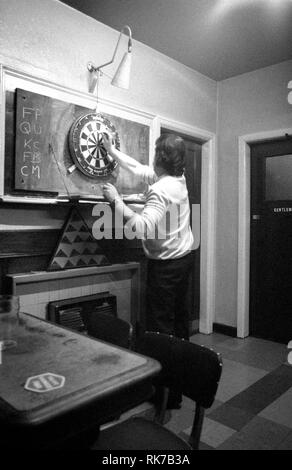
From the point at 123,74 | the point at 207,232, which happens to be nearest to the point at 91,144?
the point at 123,74

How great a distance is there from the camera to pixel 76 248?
2637mm

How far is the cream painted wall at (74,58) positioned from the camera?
2.39m

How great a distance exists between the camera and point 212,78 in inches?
159

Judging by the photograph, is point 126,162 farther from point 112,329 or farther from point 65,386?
point 65,386

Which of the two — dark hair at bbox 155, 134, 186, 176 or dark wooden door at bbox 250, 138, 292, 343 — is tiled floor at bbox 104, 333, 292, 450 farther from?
dark hair at bbox 155, 134, 186, 176

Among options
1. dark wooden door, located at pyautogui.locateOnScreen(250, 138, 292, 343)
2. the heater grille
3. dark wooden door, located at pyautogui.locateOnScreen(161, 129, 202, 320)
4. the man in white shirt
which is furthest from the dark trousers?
dark wooden door, located at pyautogui.locateOnScreen(250, 138, 292, 343)

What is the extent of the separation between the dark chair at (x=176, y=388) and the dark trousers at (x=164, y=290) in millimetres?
845

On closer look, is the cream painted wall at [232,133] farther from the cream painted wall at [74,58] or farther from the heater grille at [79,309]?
the heater grille at [79,309]

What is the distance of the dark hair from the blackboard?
670 mm

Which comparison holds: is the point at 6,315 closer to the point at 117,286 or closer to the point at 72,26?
the point at 117,286

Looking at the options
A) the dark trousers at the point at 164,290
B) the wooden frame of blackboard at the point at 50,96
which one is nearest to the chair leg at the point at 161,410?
the dark trousers at the point at 164,290

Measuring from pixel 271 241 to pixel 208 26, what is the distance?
2.17 metres

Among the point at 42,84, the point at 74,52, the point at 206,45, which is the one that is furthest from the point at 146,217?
the point at 206,45

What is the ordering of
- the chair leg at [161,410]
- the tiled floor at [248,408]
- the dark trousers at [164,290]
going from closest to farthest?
the chair leg at [161,410] < the tiled floor at [248,408] < the dark trousers at [164,290]
